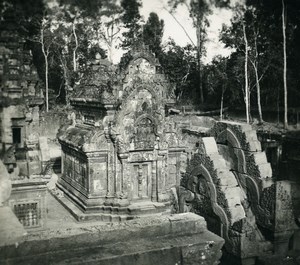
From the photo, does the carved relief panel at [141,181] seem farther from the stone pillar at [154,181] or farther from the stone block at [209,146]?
the stone block at [209,146]

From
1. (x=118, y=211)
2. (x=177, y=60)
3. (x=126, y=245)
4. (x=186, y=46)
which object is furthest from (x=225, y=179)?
(x=177, y=60)

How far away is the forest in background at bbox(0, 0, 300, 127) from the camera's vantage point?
5.19 metres

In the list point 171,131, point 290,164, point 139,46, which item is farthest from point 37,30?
point 290,164

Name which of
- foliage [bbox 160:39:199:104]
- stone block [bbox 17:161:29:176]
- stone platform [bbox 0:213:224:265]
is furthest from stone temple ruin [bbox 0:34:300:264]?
foliage [bbox 160:39:199:104]

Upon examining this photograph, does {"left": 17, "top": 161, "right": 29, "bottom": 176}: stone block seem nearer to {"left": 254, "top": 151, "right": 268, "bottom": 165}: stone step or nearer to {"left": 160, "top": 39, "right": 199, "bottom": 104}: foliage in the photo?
{"left": 254, "top": 151, "right": 268, "bottom": 165}: stone step

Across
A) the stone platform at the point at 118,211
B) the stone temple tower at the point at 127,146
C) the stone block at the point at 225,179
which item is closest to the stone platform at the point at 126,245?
the stone block at the point at 225,179

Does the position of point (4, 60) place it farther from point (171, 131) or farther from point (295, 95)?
point (295, 95)

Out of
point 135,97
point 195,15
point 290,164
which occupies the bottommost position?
point 290,164

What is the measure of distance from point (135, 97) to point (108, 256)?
8.64 metres

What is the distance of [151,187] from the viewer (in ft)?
44.9

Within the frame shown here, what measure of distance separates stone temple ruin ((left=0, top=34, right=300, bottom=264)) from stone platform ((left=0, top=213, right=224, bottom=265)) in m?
0.01

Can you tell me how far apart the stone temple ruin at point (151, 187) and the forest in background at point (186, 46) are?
1.43m

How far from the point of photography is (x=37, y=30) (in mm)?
5113

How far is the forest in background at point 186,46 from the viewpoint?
17.0 ft
